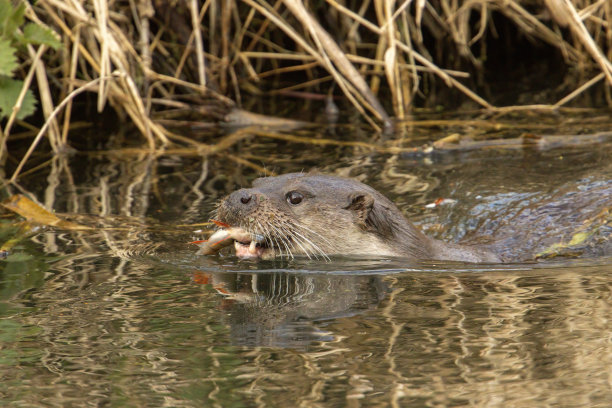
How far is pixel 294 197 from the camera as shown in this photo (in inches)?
140

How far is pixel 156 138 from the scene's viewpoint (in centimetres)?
585

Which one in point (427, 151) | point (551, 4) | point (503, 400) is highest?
point (551, 4)

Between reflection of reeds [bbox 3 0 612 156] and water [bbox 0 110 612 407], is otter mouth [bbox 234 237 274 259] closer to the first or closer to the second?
water [bbox 0 110 612 407]

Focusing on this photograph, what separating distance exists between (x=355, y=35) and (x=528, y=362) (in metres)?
5.16

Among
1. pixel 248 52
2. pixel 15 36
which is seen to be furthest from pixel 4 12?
pixel 248 52

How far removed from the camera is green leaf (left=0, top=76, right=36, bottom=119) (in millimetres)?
4828

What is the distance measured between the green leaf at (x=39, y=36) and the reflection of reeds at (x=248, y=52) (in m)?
0.23

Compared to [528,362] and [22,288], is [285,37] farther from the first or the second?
[528,362]

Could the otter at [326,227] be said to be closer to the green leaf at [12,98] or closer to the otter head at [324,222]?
the otter head at [324,222]

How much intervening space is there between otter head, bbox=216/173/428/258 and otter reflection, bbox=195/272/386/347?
9.1 inches

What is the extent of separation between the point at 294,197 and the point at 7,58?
5.89 feet

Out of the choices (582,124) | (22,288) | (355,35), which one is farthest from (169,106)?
(22,288)

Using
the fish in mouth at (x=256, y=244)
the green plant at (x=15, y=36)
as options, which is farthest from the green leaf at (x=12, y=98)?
the fish in mouth at (x=256, y=244)

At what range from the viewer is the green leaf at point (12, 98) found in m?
4.83
